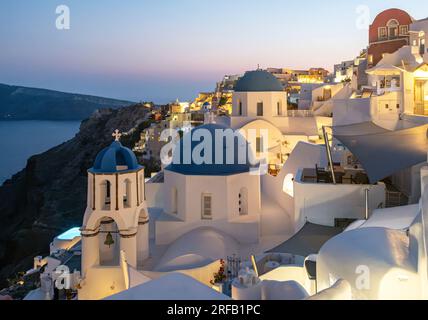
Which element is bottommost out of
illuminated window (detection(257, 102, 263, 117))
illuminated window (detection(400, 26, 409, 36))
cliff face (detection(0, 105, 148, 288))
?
cliff face (detection(0, 105, 148, 288))

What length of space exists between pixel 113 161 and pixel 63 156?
67.2 meters

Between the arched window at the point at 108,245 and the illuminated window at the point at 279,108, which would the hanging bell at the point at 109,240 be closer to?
the arched window at the point at 108,245

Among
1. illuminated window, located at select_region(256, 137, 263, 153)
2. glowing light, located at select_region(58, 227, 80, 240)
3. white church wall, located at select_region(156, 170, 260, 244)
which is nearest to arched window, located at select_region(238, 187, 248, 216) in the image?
white church wall, located at select_region(156, 170, 260, 244)

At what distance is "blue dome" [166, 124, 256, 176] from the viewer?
15477mm

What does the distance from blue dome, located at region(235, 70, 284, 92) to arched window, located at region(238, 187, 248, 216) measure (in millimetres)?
15654

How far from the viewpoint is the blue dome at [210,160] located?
15.5 metres

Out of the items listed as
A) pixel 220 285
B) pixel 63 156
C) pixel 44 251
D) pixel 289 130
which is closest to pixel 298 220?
pixel 220 285

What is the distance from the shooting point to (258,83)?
98.8 ft

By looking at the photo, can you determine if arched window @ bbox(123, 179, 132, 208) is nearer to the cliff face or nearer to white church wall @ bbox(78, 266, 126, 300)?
white church wall @ bbox(78, 266, 126, 300)

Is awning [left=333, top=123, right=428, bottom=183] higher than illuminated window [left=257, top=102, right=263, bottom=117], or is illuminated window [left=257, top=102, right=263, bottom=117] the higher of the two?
illuminated window [left=257, top=102, right=263, bottom=117]

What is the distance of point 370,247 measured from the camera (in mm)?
8125

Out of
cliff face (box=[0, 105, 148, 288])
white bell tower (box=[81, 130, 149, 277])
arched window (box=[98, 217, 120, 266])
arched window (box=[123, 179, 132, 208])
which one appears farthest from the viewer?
cliff face (box=[0, 105, 148, 288])
